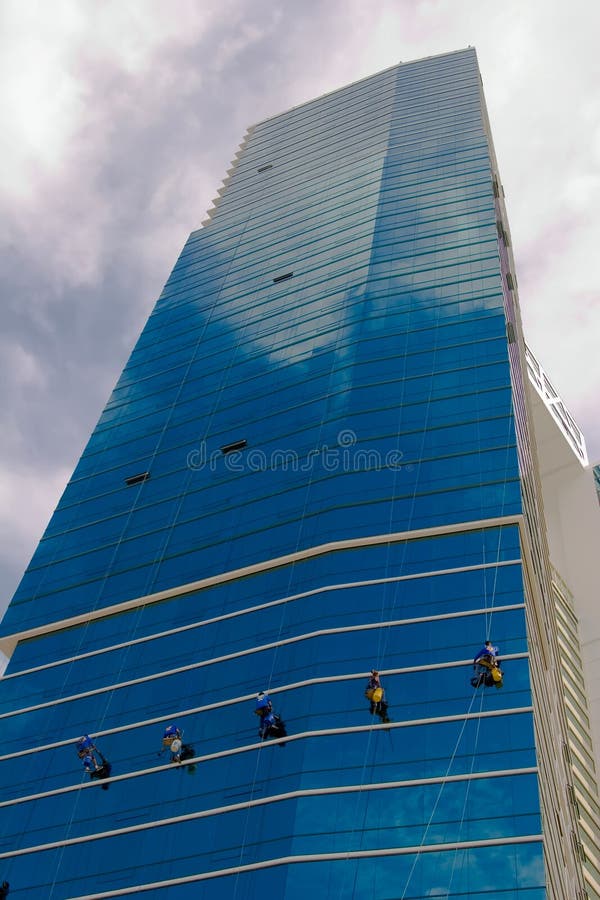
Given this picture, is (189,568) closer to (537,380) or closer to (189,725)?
(189,725)

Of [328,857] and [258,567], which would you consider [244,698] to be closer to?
[258,567]

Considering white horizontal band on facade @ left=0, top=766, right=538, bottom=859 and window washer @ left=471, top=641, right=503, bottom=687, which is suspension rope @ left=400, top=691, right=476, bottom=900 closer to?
white horizontal band on facade @ left=0, top=766, right=538, bottom=859

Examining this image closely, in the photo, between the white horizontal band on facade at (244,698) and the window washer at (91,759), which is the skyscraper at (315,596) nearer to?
the white horizontal band on facade at (244,698)

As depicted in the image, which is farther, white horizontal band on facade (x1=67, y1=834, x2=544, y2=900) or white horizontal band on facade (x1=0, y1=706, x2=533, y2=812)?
white horizontal band on facade (x1=0, y1=706, x2=533, y2=812)

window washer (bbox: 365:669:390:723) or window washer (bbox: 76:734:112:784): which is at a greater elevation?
window washer (bbox: 365:669:390:723)

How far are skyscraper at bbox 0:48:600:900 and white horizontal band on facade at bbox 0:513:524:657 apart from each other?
0.17m

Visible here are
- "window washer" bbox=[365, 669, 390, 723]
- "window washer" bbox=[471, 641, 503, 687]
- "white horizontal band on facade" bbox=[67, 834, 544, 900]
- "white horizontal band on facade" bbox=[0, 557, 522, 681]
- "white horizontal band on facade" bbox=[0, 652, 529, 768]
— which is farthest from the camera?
"white horizontal band on facade" bbox=[0, 557, 522, 681]

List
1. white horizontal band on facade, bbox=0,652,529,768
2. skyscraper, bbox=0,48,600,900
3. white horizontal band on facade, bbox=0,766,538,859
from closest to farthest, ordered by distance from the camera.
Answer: white horizontal band on facade, bbox=0,766,538,859 < skyscraper, bbox=0,48,600,900 < white horizontal band on facade, bbox=0,652,529,768

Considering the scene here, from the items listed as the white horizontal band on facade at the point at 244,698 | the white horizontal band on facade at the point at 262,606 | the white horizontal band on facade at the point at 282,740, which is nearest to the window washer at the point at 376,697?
the white horizontal band on facade at the point at 282,740

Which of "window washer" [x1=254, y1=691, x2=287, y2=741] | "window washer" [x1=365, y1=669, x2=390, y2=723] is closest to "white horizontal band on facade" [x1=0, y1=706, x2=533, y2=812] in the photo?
"window washer" [x1=254, y1=691, x2=287, y2=741]

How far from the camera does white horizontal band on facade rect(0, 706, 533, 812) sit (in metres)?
49.9

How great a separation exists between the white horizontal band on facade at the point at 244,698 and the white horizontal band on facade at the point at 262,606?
20.2 ft

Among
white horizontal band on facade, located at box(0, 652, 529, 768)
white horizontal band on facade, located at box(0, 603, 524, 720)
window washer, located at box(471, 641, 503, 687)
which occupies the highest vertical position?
white horizontal band on facade, located at box(0, 603, 524, 720)

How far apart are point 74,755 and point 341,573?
19.3 metres
